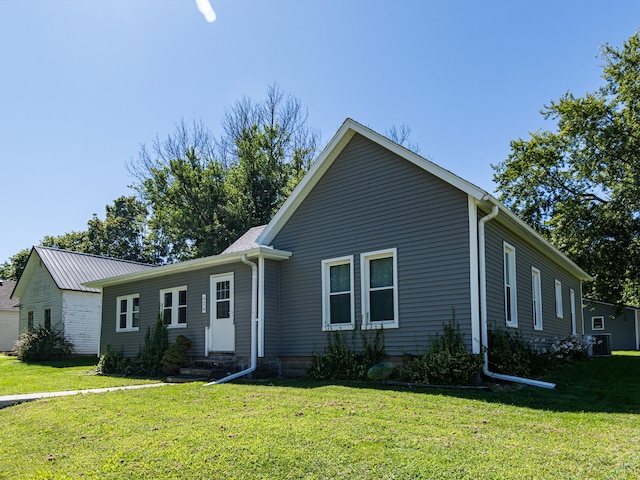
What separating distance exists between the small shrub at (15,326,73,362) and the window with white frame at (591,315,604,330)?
30.8 m

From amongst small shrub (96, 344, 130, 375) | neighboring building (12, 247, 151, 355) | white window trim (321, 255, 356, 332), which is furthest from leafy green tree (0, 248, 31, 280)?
white window trim (321, 255, 356, 332)

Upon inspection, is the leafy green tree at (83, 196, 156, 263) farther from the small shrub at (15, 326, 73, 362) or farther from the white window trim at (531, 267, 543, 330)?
the white window trim at (531, 267, 543, 330)

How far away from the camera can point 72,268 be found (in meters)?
24.9

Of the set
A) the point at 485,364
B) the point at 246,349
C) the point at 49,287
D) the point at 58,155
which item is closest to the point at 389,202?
the point at 485,364

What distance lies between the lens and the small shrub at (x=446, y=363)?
30.1 ft

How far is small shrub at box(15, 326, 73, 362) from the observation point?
21.7 m

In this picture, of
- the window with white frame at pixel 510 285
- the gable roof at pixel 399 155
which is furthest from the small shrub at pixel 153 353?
the window with white frame at pixel 510 285

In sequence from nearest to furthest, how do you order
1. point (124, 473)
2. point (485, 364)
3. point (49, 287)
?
point (124, 473) → point (485, 364) → point (49, 287)

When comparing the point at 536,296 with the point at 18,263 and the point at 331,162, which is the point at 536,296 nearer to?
the point at 331,162

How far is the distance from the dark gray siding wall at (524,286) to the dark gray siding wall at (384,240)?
2.58 feet

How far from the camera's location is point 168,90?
16062 mm

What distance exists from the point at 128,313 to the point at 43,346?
7663 mm

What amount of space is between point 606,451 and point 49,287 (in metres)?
24.9

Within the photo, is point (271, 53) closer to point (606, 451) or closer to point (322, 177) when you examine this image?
point (322, 177)
